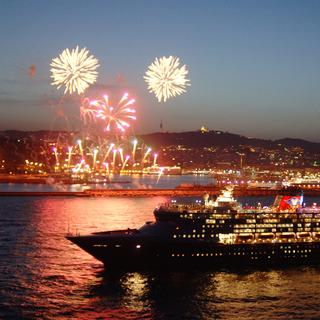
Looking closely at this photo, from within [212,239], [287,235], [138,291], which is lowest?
[138,291]

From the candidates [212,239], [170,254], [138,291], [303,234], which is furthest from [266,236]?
[138,291]

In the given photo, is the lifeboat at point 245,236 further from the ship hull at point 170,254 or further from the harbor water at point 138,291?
the harbor water at point 138,291

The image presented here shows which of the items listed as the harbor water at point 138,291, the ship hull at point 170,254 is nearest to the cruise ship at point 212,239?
the ship hull at point 170,254

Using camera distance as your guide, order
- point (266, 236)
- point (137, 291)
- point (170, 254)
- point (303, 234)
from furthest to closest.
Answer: point (303, 234), point (266, 236), point (170, 254), point (137, 291)

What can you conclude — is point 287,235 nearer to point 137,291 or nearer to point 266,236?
point 266,236

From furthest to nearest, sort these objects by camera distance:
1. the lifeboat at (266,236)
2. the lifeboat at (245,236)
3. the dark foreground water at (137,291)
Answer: the lifeboat at (266,236) → the lifeboat at (245,236) → the dark foreground water at (137,291)

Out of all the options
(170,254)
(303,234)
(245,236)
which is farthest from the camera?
(303,234)

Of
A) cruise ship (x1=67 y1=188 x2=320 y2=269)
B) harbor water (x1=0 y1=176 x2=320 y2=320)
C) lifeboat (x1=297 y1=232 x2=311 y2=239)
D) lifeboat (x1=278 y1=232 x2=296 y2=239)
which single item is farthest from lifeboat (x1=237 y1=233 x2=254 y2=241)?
lifeboat (x1=297 y1=232 x2=311 y2=239)

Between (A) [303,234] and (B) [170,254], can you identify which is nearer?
(B) [170,254]

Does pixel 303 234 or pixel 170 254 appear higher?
pixel 303 234
